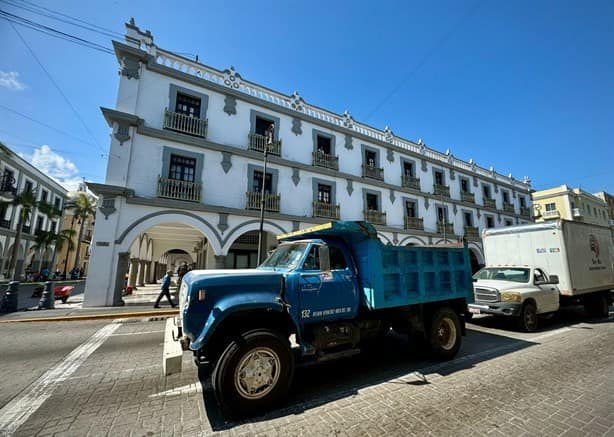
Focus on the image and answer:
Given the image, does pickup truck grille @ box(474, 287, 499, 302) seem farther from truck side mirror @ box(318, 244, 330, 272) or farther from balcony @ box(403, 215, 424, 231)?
balcony @ box(403, 215, 424, 231)

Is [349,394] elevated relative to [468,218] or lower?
lower

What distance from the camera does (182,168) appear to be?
12.2 metres

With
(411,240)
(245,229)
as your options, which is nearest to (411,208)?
(411,240)

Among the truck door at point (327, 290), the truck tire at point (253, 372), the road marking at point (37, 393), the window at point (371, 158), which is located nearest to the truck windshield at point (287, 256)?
the truck door at point (327, 290)

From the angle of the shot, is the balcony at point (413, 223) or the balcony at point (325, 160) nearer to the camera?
the balcony at point (325, 160)

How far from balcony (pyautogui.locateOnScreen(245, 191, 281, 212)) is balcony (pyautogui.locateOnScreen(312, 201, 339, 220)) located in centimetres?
245

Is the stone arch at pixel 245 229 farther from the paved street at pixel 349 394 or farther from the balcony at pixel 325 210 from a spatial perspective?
the paved street at pixel 349 394

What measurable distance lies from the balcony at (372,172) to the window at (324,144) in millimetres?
2804

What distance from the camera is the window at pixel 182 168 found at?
12031 millimetres

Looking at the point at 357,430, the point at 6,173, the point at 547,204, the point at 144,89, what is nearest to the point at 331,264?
the point at 357,430

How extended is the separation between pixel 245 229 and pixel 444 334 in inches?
392

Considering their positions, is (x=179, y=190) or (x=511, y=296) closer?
(x=511, y=296)

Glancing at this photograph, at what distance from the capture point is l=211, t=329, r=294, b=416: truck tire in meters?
3.09

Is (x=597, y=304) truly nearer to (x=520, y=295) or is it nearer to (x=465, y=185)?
(x=520, y=295)
